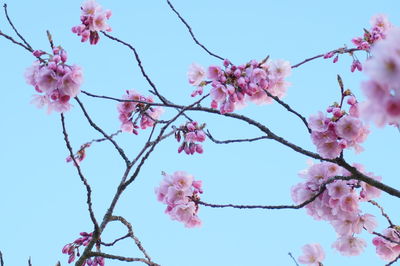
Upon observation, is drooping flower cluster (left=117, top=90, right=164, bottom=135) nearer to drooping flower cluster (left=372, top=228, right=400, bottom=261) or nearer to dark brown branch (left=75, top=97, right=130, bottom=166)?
dark brown branch (left=75, top=97, right=130, bottom=166)

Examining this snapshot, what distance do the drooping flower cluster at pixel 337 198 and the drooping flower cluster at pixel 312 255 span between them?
37 cm

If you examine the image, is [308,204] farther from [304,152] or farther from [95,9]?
[95,9]

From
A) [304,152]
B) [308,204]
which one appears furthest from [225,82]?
[308,204]

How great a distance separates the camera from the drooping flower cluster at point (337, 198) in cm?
276

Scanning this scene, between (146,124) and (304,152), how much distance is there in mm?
1486

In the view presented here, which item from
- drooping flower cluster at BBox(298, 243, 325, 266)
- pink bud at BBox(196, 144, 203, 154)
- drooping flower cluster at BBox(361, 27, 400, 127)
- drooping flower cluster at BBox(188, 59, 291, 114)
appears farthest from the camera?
pink bud at BBox(196, 144, 203, 154)

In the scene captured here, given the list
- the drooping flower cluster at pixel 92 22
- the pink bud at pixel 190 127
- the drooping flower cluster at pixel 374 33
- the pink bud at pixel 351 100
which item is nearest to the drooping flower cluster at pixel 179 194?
the pink bud at pixel 190 127

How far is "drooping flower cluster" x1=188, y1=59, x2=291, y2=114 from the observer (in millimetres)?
2969

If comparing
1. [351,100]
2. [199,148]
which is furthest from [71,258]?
[351,100]

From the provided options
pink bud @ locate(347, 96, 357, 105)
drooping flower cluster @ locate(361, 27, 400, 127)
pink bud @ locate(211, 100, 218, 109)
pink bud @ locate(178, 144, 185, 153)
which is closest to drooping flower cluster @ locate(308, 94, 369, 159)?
pink bud @ locate(347, 96, 357, 105)

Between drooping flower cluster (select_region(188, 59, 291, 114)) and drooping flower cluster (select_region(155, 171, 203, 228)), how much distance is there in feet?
1.58

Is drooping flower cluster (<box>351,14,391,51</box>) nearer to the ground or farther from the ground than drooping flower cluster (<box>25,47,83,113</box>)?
farther from the ground

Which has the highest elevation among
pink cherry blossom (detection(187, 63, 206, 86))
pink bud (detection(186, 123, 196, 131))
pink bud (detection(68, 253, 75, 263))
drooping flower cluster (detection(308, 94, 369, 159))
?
pink cherry blossom (detection(187, 63, 206, 86))

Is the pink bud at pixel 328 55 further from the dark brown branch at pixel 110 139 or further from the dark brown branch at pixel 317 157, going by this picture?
the dark brown branch at pixel 110 139
